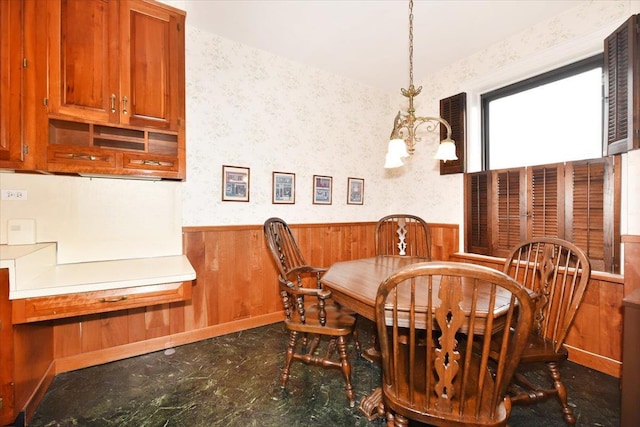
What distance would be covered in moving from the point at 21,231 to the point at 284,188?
1.95 meters

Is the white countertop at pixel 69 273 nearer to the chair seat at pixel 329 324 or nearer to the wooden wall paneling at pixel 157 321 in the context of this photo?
the wooden wall paneling at pixel 157 321

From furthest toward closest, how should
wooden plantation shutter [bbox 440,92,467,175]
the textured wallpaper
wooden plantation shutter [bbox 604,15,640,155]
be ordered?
wooden plantation shutter [bbox 440,92,467,175] → the textured wallpaper → wooden plantation shutter [bbox 604,15,640,155]

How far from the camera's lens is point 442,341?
0.95m

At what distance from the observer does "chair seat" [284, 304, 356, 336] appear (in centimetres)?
164

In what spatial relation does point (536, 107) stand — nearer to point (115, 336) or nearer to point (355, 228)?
point (355, 228)

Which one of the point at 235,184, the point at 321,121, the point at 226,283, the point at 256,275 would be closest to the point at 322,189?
the point at 321,121

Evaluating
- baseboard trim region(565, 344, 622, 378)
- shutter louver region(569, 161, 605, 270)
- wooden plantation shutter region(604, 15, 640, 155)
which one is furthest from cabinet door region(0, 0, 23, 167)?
baseboard trim region(565, 344, 622, 378)

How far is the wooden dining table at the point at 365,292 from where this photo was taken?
1.34m

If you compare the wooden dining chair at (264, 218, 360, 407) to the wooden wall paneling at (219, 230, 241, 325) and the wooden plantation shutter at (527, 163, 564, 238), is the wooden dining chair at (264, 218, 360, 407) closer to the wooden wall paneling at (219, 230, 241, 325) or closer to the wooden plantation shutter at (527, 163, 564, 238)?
the wooden wall paneling at (219, 230, 241, 325)

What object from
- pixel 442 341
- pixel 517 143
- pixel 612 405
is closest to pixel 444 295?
pixel 442 341

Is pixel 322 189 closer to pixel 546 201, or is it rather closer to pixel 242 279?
pixel 242 279

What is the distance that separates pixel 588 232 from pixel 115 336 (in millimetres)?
3660

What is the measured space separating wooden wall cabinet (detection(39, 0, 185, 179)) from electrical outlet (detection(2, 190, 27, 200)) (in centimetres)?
44

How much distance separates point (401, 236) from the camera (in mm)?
2641
